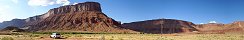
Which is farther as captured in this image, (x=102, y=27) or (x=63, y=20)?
(x=63, y=20)

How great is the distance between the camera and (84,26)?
18738 centimetres

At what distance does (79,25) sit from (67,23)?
673cm

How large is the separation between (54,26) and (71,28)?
39.3 feet

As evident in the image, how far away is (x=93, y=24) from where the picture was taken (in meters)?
191

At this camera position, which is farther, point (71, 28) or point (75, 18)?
point (75, 18)

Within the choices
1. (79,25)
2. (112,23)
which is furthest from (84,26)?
(112,23)

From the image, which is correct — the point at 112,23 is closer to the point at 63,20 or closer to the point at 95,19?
the point at 95,19

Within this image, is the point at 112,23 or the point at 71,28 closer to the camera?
the point at 71,28

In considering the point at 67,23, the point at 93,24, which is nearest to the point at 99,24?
the point at 93,24

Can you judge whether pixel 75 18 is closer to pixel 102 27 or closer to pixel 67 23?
pixel 67 23

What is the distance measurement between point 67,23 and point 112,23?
66.5 feet

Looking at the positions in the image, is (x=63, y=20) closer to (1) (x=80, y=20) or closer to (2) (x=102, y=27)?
(1) (x=80, y=20)

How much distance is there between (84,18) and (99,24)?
1014 cm

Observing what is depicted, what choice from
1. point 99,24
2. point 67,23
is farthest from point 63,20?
point 99,24
